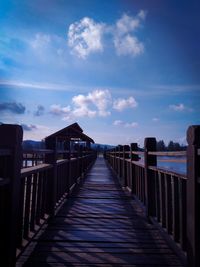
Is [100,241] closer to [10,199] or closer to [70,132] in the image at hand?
[10,199]

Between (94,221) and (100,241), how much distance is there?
1045 mm

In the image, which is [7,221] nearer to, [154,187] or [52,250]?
[52,250]

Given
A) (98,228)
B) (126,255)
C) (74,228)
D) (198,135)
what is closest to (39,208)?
(74,228)

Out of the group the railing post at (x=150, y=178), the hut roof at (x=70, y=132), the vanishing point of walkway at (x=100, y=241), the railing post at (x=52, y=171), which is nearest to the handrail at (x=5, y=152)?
the vanishing point of walkway at (x=100, y=241)

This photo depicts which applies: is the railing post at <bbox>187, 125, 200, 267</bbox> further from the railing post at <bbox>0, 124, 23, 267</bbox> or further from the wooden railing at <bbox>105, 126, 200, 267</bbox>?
the railing post at <bbox>0, 124, 23, 267</bbox>

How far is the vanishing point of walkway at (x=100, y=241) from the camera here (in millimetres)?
3016

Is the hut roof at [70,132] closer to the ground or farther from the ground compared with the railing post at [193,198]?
farther from the ground

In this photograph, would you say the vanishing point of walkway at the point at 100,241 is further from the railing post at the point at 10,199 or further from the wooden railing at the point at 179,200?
the railing post at the point at 10,199

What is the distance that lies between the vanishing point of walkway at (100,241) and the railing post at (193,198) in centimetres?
57

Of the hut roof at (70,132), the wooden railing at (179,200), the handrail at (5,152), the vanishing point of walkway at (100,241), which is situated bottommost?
the vanishing point of walkway at (100,241)

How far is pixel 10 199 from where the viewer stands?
7.95 ft

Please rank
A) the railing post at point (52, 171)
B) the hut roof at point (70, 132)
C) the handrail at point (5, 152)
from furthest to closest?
the hut roof at point (70, 132), the railing post at point (52, 171), the handrail at point (5, 152)

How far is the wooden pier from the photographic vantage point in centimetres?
245

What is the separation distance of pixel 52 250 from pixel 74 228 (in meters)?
0.97
